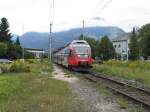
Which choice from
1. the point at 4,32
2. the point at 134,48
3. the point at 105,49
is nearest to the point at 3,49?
the point at 4,32

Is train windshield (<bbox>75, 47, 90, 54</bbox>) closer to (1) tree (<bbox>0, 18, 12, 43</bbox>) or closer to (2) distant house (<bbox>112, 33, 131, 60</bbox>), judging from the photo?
(1) tree (<bbox>0, 18, 12, 43</bbox>)

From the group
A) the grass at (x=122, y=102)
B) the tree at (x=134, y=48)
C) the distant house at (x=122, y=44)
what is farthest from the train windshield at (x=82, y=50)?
the distant house at (x=122, y=44)

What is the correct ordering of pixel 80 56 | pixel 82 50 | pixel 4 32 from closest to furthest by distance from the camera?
pixel 80 56 < pixel 82 50 < pixel 4 32

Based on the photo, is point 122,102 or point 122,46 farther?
point 122,46

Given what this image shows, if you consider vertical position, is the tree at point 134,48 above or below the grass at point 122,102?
above

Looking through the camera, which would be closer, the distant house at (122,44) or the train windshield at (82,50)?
the train windshield at (82,50)

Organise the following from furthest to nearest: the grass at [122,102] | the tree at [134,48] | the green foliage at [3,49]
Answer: the tree at [134,48] → the green foliage at [3,49] → the grass at [122,102]

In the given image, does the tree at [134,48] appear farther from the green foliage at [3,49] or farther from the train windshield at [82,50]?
the train windshield at [82,50]

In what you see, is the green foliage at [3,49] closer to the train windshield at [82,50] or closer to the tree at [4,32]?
the tree at [4,32]

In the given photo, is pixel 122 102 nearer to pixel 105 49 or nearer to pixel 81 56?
pixel 81 56

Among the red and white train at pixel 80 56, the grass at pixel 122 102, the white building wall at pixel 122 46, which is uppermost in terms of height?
the white building wall at pixel 122 46

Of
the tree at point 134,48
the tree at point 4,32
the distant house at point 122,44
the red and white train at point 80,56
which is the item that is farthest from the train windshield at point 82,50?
the distant house at point 122,44

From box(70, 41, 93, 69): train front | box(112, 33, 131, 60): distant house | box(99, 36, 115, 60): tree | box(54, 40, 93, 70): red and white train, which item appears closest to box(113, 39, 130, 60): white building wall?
box(112, 33, 131, 60): distant house

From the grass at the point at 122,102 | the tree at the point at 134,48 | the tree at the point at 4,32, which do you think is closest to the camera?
the grass at the point at 122,102
